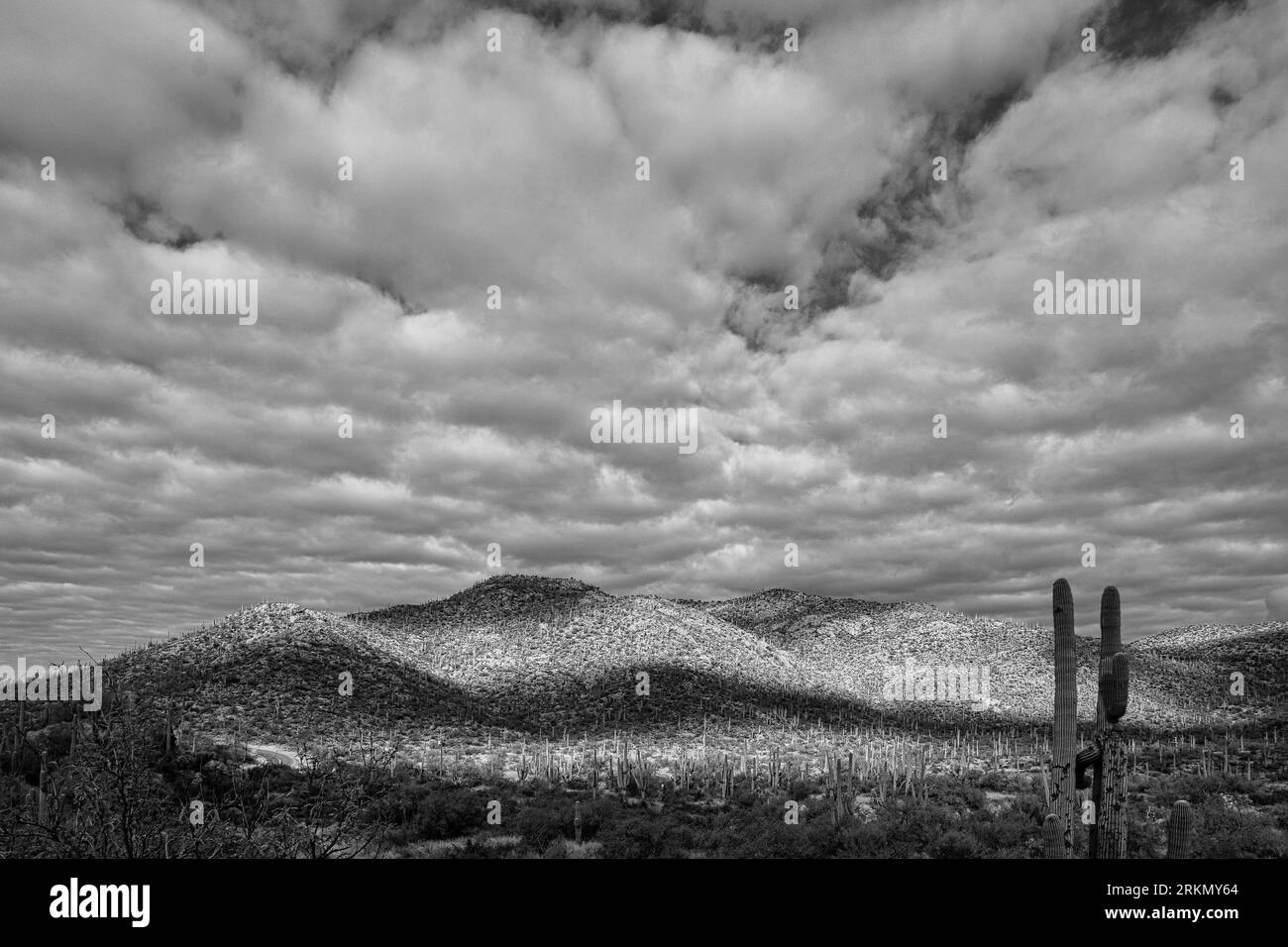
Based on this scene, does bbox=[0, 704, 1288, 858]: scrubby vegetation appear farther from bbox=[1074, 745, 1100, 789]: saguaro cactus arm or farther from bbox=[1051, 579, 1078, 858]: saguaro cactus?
bbox=[1074, 745, 1100, 789]: saguaro cactus arm

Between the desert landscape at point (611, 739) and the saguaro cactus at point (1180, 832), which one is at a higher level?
the saguaro cactus at point (1180, 832)

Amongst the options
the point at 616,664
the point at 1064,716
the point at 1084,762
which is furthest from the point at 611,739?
the point at 1084,762

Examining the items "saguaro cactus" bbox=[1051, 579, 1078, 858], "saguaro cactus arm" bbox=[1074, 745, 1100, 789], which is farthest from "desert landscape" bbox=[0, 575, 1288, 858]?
"saguaro cactus arm" bbox=[1074, 745, 1100, 789]

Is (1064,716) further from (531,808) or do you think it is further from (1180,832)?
(531,808)

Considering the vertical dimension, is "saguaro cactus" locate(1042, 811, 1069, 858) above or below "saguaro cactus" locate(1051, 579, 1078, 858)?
below

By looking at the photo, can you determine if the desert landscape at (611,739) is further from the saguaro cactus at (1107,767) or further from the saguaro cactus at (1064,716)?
the saguaro cactus at (1107,767)

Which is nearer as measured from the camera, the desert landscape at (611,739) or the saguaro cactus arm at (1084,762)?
the saguaro cactus arm at (1084,762)

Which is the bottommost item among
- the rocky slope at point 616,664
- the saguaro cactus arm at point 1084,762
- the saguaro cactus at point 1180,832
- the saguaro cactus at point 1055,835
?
the rocky slope at point 616,664

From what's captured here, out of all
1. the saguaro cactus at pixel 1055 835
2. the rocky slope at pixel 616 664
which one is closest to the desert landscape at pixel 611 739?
the rocky slope at pixel 616 664
